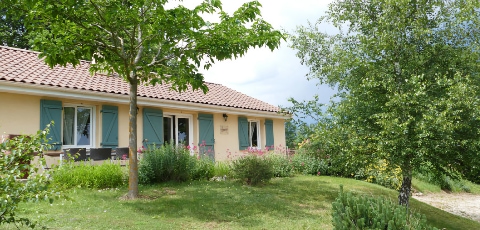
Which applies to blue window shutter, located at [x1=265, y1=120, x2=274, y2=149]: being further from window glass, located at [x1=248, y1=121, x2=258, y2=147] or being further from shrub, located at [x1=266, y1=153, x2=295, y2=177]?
shrub, located at [x1=266, y1=153, x2=295, y2=177]

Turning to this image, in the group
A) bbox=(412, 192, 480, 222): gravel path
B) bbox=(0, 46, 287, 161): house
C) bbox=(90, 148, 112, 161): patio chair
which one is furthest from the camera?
bbox=(412, 192, 480, 222): gravel path

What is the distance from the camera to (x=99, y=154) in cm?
995

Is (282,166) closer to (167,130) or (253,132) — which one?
(253,132)

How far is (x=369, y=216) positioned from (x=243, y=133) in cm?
1272

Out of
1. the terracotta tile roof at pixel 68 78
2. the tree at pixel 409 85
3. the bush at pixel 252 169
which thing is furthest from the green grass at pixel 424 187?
the bush at pixel 252 169

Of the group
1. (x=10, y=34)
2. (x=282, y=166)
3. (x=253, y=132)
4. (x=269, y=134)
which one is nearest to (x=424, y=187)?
(x=269, y=134)

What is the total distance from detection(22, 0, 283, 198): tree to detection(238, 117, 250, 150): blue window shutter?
828cm

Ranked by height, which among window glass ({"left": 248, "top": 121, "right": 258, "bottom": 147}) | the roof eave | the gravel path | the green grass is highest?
the roof eave

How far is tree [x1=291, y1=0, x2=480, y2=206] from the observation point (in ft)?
22.4

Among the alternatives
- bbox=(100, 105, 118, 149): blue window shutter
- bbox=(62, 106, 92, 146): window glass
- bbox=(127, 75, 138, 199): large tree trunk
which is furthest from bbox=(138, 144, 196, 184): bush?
bbox=(62, 106, 92, 146): window glass

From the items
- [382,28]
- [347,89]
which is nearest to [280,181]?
[347,89]

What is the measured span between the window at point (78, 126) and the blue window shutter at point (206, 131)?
4.27m

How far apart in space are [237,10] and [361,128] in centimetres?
366

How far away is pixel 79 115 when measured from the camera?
38.7 feet
